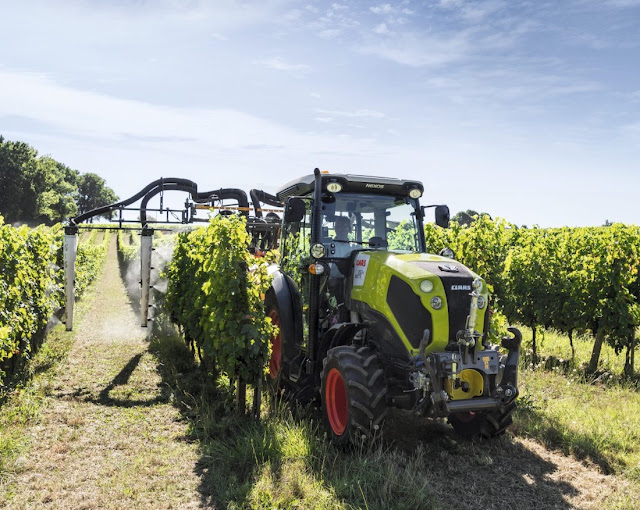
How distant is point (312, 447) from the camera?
4902mm

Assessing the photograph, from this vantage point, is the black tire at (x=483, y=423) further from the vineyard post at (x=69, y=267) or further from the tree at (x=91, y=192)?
the tree at (x=91, y=192)

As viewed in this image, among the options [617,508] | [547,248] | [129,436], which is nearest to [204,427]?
[129,436]

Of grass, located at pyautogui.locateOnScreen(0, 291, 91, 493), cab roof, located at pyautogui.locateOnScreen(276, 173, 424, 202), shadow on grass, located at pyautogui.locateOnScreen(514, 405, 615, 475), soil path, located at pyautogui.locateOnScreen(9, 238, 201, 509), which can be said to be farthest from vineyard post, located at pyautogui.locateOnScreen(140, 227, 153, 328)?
shadow on grass, located at pyautogui.locateOnScreen(514, 405, 615, 475)

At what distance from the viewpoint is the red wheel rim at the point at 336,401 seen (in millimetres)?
5059

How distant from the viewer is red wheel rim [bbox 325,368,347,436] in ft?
16.6

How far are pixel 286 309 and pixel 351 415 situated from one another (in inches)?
78.3

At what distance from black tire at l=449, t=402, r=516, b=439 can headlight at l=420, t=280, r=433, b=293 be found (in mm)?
1339

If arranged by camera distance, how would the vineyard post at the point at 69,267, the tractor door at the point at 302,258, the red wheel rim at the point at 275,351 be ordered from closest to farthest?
the tractor door at the point at 302,258 → the red wheel rim at the point at 275,351 → the vineyard post at the point at 69,267

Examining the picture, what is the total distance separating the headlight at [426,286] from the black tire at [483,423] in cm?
134

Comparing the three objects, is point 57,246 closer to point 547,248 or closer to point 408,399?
point 408,399

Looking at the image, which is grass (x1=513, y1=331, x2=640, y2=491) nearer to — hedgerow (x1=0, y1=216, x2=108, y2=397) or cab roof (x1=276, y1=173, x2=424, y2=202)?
cab roof (x1=276, y1=173, x2=424, y2=202)

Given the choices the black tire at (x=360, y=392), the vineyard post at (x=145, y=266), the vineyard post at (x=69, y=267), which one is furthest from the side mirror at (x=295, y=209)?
the vineyard post at (x=69, y=267)

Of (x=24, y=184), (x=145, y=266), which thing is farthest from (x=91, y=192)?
(x=145, y=266)

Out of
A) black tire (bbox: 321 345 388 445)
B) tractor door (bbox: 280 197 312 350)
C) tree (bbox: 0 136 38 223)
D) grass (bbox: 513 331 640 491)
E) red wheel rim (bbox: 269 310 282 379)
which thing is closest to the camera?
black tire (bbox: 321 345 388 445)
